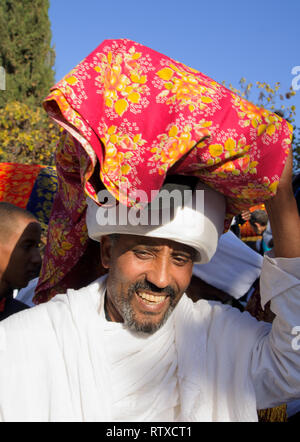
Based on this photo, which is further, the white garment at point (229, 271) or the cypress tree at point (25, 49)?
the cypress tree at point (25, 49)

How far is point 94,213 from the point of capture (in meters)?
2.10

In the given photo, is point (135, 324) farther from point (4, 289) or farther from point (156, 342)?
point (4, 289)

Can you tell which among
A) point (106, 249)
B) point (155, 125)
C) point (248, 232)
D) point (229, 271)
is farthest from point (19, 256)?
point (248, 232)

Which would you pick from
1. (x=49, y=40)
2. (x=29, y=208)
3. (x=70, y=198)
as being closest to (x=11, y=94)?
(x=49, y=40)

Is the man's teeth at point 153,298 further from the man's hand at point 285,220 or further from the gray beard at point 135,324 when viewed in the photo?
the man's hand at point 285,220

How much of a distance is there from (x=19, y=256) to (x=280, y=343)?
5.76 ft

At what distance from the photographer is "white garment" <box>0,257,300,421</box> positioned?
182 centimetres

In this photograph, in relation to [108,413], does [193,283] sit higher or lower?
higher

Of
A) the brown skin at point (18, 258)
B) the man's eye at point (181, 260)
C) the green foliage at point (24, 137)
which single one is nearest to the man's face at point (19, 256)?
the brown skin at point (18, 258)

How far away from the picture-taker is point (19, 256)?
9.34 feet

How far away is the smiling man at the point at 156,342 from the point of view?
184 centimetres
